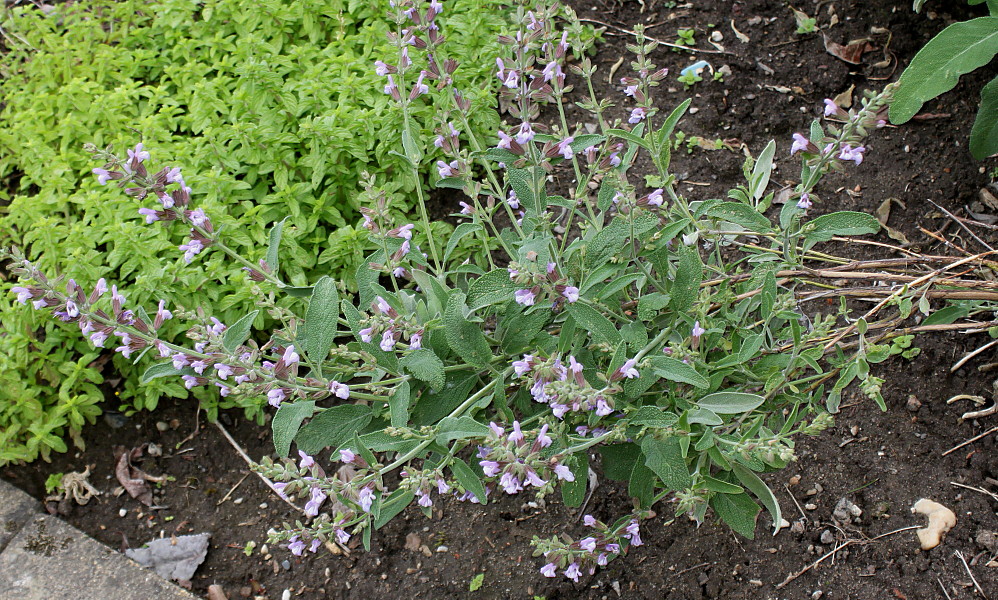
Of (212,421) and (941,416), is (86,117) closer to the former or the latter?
(212,421)

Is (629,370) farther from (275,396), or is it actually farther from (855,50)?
(855,50)

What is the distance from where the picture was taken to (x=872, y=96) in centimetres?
164

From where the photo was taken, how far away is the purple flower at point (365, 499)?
1687 millimetres

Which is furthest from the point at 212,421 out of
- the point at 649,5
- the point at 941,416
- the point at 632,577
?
the point at 649,5

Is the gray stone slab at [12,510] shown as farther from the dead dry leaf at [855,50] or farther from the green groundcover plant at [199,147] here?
the dead dry leaf at [855,50]

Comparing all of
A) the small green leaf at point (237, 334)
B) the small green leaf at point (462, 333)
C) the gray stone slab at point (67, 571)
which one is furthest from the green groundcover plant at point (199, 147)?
the small green leaf at point (462, 333)

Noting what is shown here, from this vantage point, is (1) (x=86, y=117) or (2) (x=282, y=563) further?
(1) (x=86, y=117)

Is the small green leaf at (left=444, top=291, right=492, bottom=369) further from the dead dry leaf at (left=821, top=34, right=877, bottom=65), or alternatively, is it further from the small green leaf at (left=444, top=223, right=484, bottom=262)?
the dead dry leaf at (left=821, top=34, right=877, bottom=65)

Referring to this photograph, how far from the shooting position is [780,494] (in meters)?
2.63

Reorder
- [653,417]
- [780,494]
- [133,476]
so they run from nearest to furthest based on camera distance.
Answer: [653,417]
[780,494]
[133,476]

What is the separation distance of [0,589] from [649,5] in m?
3.93

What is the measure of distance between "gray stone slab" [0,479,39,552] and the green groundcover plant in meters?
0.16

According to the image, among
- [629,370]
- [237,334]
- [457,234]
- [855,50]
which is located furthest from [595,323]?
[855,50]

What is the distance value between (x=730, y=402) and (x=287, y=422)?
1053mm
